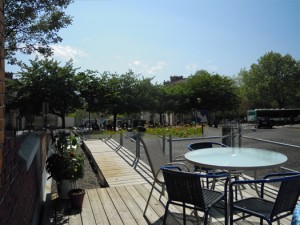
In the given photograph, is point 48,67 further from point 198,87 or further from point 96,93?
point 198,87

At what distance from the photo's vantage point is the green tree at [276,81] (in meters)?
57.5

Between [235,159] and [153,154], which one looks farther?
[153,154]

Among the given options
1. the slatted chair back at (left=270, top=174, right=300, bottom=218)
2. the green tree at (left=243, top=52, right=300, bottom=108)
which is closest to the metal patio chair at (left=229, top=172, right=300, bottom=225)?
the slatted chair back at (left=270, top=174, right=300, bottom=218)

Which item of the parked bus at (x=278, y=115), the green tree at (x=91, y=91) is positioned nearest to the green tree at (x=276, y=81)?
the parked bus at (x=278, y=115)

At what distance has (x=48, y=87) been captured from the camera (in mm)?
28219

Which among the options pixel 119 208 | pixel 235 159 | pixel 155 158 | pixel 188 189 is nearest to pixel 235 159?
pixel 235 159

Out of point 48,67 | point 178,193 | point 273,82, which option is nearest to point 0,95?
point 178,193

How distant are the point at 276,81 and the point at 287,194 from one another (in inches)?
2368

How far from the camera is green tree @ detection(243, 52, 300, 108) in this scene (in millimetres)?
57469

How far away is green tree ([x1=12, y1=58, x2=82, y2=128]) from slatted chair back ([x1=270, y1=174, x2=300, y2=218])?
2722 cm

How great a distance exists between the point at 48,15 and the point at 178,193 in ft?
33.3

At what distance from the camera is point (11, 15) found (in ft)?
30.9

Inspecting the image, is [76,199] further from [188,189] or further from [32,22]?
[32,22]

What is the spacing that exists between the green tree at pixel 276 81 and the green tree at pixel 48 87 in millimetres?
40631
